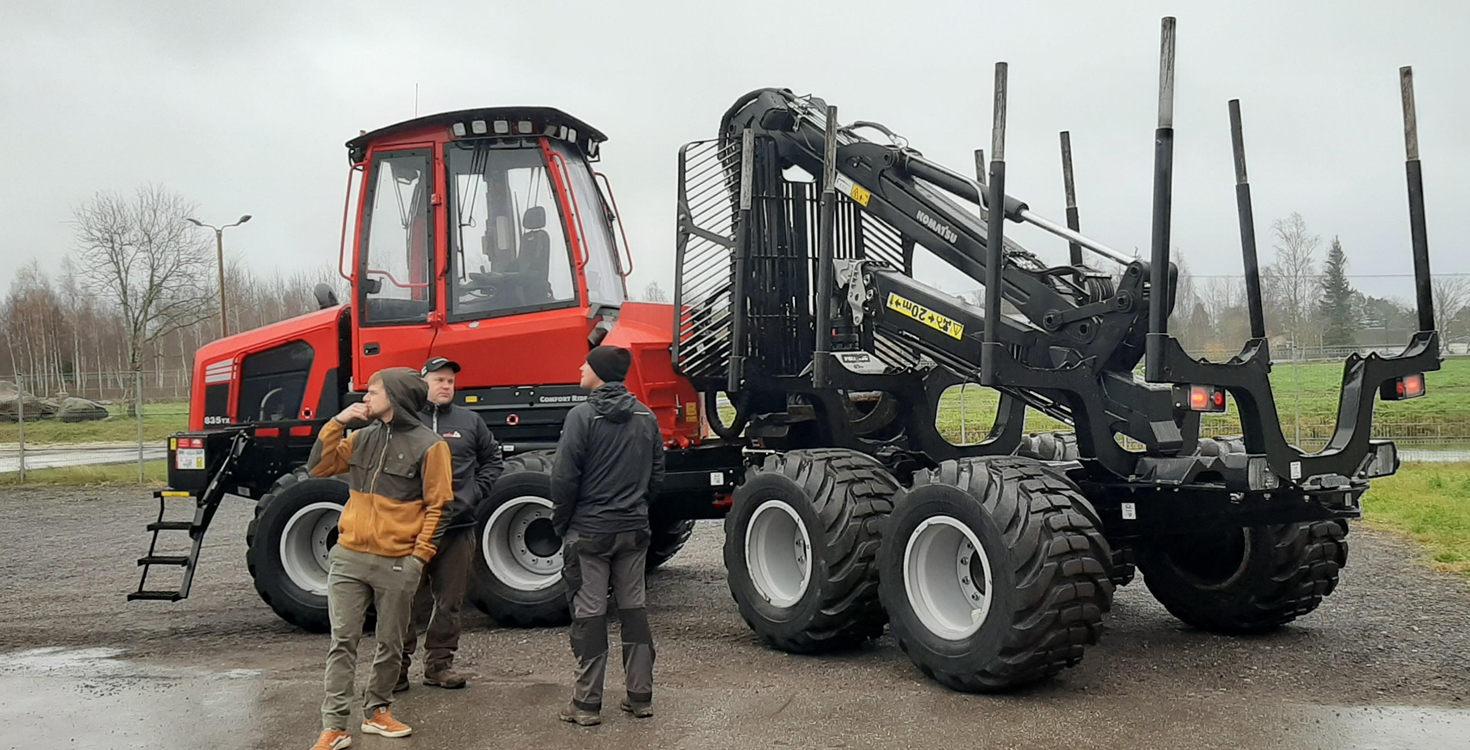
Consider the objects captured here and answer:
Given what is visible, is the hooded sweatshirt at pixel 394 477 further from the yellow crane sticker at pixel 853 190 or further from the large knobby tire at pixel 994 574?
the yellow crane sticker at pixel 853 190

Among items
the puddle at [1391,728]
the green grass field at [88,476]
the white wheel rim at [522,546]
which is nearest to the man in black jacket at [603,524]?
the white wheel rim at [522,546]

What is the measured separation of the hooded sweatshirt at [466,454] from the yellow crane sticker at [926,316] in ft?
9.05

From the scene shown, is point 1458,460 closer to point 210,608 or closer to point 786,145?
point 786,145

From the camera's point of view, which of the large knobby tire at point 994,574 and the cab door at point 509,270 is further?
the cab door at point 509,270

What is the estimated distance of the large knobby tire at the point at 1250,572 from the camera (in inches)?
289

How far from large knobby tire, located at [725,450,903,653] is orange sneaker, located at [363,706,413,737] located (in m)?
2.41

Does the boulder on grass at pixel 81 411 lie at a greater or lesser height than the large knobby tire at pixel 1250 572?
greater

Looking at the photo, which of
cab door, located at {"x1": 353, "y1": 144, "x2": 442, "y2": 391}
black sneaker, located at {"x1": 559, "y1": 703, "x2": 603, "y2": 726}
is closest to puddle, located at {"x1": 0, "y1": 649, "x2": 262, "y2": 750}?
black sneaker, located at {"x1": 559, "y1": 703, "x2": 603, "y2": 726}

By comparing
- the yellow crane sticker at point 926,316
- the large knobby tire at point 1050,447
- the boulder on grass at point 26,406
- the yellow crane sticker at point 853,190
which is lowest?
the large knobby tire at point 1050,447

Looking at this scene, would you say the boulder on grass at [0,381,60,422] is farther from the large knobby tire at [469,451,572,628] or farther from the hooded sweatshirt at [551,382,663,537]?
the hooded sweatshirt at [551,382,663,537]

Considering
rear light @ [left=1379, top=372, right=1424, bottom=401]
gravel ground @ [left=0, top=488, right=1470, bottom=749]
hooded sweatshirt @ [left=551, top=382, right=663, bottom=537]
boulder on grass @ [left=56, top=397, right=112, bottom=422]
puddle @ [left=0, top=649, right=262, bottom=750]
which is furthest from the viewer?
boulder on grass @ [left=56, top=397, right=112, bottom=422]

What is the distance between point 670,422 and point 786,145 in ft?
7.02

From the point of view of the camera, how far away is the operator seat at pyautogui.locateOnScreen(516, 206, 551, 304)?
858 cm

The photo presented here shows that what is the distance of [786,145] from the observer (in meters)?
8.73
